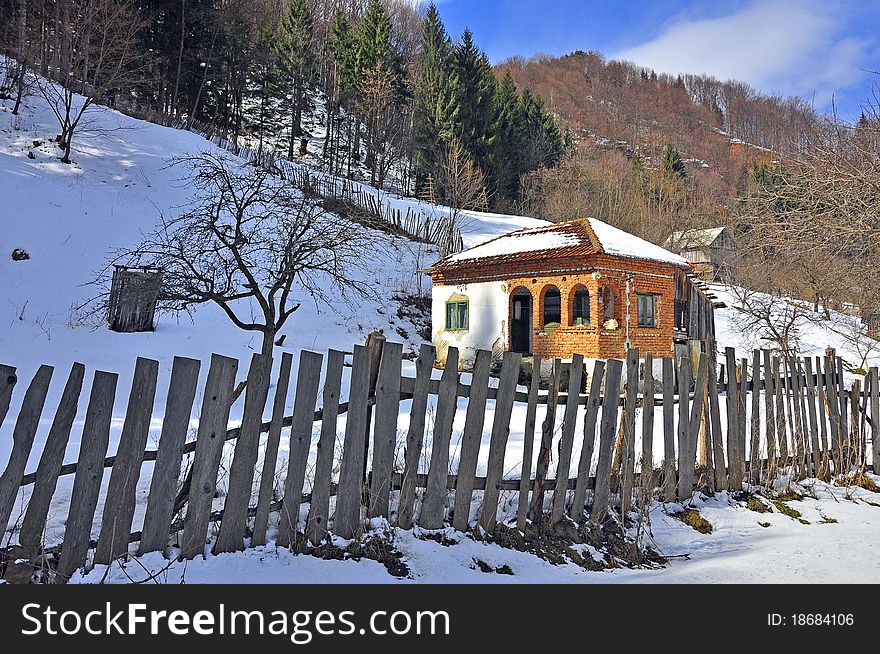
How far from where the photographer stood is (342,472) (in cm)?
373

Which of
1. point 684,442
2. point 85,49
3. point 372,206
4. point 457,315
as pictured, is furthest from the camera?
point 372,206

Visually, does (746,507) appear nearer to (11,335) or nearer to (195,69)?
(11,335)

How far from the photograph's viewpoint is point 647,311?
16.0 m

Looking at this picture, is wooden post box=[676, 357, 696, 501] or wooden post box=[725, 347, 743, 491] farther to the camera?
wooden post box=[725, 347, 743, 491]

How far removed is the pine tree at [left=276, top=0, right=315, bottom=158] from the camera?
46156mm

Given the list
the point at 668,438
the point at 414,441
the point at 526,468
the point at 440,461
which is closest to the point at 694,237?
the point at 668,438

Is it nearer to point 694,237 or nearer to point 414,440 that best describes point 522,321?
point 414,440

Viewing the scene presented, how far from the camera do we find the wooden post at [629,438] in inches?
177

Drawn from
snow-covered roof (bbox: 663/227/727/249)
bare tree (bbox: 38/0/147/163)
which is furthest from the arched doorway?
snow-covered roof (bbox: 663/227/727/249)

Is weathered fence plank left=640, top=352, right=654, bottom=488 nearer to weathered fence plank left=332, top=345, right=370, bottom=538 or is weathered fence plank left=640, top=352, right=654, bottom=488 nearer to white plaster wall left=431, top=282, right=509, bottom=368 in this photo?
weathered fence plank left=332, top=345, right=370, bottom=538

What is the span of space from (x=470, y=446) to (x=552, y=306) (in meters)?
13.9

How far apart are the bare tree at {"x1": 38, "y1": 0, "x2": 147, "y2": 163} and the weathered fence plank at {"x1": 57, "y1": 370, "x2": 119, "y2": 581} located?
2188cm

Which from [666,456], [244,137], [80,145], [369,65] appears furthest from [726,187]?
[666,456]

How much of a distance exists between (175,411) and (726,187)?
185 feet
